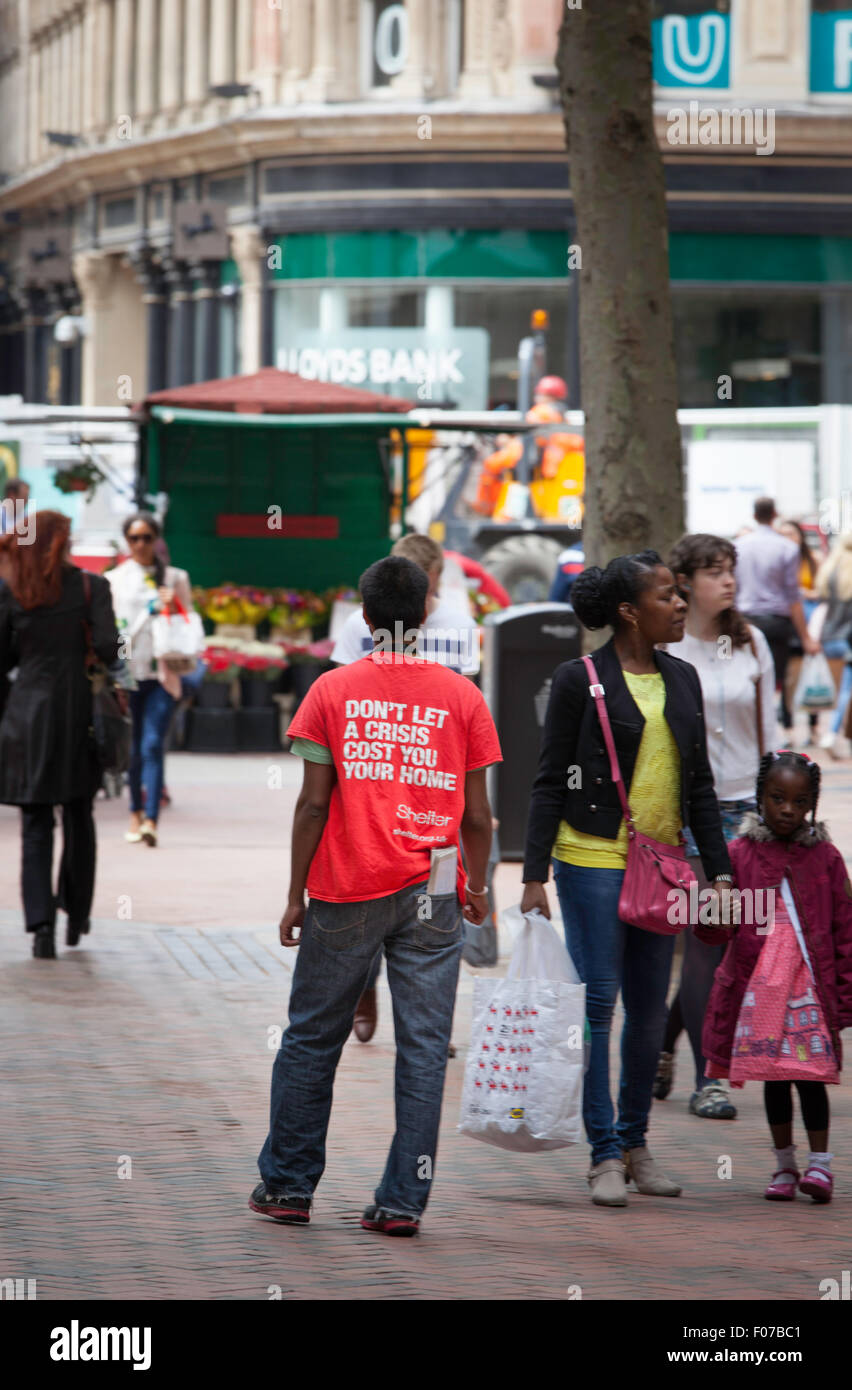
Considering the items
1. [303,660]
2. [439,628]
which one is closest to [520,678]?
[439,628]

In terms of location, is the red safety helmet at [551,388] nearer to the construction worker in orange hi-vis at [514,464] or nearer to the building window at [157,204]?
the construction worker in orange hi-vis at [514,464]

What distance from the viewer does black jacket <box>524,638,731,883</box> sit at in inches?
233

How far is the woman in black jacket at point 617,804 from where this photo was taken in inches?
233

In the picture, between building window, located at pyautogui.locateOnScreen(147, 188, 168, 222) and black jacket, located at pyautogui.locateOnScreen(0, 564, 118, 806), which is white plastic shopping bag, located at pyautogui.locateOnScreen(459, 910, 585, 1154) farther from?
building window, located at pyautogui.locateOnScreen(147, 188, 168, 222)

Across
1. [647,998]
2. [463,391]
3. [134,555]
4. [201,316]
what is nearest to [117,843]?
[134,555]

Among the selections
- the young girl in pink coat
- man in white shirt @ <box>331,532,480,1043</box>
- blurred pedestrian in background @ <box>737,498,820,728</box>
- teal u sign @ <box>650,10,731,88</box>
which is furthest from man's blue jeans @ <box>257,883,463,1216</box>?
teal u sign @ <box>650,10,731,88</box>

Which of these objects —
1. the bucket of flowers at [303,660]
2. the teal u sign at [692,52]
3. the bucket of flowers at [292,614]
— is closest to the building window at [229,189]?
the teal u sign at [692,52]

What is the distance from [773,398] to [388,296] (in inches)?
208

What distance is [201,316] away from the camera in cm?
3145

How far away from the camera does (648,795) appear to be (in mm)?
5934

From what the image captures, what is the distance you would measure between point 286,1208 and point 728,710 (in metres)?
2.49

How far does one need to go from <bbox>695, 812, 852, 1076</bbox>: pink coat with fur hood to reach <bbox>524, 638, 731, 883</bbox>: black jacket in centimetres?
19

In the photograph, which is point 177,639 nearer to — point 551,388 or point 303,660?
point 303,660
